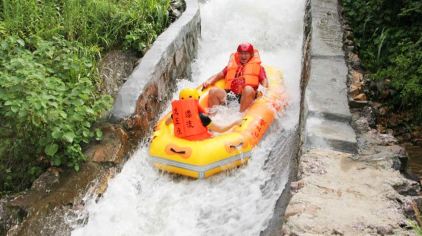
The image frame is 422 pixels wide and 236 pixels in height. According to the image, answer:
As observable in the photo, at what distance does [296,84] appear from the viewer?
20.6 ft

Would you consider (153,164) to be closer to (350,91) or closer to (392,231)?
(350,91)

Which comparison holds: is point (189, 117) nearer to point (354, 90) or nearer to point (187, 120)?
point (187, 120)

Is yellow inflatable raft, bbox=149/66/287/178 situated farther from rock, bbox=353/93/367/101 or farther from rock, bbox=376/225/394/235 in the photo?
rock, bbox=376/225/394/235

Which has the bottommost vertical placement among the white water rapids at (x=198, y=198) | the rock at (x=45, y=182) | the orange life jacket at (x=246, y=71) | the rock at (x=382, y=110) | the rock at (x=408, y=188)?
the white water rapids at (x=198, y=198)

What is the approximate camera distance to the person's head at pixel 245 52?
585 centimetres

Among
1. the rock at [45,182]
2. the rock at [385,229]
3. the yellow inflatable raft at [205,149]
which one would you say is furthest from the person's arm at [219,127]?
the rock at [385,229]

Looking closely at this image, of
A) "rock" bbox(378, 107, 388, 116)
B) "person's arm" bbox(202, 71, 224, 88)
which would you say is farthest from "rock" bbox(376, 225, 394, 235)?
"person's arm" bbox(202, 71, 224, 88)

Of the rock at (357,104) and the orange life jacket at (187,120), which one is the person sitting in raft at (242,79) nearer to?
the orange life jacket at (187,120)

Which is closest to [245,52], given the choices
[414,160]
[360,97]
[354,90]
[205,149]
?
[354,90]

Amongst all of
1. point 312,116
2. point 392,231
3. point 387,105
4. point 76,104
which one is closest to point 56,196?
point 76,104

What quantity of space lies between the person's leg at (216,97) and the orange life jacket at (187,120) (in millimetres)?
688

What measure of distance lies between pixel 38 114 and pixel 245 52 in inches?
117

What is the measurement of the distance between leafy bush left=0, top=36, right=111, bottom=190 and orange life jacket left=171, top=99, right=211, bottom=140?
704 millimetres

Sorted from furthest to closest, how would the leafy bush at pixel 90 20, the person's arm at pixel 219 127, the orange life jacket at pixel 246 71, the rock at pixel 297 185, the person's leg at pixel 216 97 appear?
1. the orange life jacket at pixel 246 71
2. the person's leg at pixel 216 97
3. the leafy bush at pixel 90 20
4. the person's arm at pixel 219 127
5. the rock at pixel 297 185
